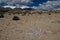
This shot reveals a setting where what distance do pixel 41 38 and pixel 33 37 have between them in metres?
0.79

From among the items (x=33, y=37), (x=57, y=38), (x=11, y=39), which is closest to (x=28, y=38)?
(x=33, y=37)

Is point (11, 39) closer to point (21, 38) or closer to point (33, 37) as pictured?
point (21, 38)

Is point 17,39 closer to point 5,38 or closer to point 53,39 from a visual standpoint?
point 5,38

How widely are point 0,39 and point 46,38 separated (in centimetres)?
400

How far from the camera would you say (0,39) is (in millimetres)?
15320

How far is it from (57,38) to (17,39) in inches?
141

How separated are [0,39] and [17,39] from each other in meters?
1.45

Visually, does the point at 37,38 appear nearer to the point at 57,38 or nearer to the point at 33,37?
the point at 33,37

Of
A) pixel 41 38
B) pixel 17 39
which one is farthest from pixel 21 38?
pixel 41 38

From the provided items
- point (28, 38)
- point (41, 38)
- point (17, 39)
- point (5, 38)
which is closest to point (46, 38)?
point (41, 38)

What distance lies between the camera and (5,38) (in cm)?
1559

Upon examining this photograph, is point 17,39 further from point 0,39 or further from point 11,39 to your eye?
point 0,39

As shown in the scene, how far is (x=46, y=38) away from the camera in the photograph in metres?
15.8

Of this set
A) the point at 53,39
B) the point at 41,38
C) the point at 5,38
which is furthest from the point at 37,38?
the point at 5,38
